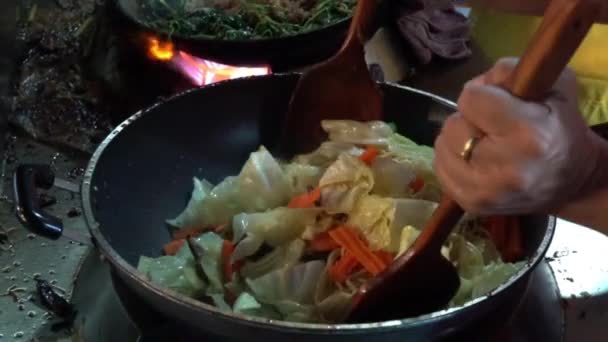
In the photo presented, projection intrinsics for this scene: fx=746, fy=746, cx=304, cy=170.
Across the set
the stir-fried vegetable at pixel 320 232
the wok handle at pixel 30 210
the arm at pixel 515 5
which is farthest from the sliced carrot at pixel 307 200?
the arm at pixel 515 5

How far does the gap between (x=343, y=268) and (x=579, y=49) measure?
1044 mm

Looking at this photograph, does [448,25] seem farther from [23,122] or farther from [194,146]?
[23,122]

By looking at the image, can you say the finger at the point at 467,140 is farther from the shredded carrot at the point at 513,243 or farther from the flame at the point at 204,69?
the flame at the point at 204,69

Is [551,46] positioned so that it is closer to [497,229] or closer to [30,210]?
[497,229]

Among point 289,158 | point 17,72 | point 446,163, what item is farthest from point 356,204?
point 17,72

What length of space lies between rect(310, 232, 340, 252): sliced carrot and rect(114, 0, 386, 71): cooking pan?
0.45 meters

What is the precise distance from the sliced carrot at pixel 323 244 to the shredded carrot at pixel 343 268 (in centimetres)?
4

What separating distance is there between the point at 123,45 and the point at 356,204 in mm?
606

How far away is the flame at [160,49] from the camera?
4.41 feet

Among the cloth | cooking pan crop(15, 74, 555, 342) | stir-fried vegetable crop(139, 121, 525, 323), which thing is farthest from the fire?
the cloth

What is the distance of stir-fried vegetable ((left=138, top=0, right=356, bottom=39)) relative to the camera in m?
1.42

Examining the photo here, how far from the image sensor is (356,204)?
1017 millimetres

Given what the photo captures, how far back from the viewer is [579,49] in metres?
1.71

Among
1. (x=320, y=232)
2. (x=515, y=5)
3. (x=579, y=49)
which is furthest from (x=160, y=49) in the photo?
(x=579, y=49)
